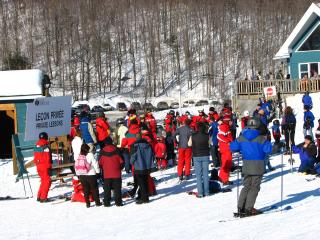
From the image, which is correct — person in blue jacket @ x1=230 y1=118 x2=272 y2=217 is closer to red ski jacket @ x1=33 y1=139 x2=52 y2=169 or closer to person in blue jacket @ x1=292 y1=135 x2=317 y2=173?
person in blue jacket @ x1=292 y1=135 x2=317 y2=173

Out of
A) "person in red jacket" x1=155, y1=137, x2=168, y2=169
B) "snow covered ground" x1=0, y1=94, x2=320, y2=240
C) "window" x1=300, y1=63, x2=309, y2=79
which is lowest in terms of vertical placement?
"snow covered ground" x1=0, y1=94, x2=320, y2=240

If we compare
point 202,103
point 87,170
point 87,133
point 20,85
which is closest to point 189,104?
point 202,103

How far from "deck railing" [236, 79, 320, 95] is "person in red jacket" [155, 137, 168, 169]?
18187 mm

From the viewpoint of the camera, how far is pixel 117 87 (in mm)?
78312

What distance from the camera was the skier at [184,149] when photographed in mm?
15695

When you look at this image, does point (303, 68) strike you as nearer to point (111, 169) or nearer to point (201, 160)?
point (201, 160)

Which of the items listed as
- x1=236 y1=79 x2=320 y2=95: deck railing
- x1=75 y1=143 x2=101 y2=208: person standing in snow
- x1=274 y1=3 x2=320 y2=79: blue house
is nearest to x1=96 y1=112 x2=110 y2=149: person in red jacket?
x1=75 y1=143 x2=101 y2=208: person standing in snow

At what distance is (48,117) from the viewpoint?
60.7 feet

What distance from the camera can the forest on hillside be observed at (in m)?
78.2

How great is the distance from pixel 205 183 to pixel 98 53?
6739 centimetres

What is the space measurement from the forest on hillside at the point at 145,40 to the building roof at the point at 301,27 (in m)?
32.1

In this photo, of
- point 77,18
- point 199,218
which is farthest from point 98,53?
point 199,218

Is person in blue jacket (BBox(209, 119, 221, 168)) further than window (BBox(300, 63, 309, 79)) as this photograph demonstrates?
No

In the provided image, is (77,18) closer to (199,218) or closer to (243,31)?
(243,31)
